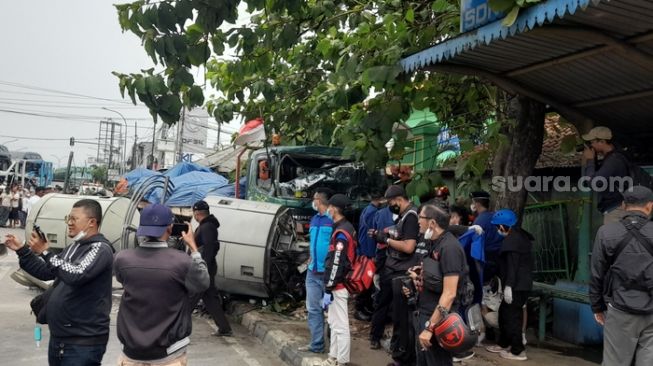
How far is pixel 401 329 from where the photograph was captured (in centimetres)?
567

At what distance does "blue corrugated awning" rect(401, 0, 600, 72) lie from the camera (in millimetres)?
3781

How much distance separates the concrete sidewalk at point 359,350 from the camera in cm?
606

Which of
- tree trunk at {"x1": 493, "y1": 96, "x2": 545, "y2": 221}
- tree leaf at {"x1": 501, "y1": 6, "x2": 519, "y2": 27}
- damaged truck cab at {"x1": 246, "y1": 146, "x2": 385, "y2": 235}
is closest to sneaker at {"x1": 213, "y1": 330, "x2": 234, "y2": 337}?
damaged truck cab at {"x1": 246, "y1": 146, "x2": 385, "y2": 235}

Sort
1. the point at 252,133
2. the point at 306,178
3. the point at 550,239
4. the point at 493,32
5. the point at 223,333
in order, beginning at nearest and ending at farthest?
the point at 493,32
the point at 223,333
the point at 550,239
the point at 306,178
the point at 252,133

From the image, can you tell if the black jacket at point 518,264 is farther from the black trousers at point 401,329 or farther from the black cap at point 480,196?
the black trousers at point 401,329

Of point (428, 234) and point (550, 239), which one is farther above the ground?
point (428, 234)

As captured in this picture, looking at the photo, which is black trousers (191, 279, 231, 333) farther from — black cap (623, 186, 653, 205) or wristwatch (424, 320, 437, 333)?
black cap (623, 186, 653, 205)

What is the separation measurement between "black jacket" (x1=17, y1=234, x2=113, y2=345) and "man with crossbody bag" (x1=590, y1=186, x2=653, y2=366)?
140 inches

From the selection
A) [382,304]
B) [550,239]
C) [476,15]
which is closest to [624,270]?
[476,15]

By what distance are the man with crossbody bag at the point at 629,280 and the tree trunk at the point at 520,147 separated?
7.71 feet

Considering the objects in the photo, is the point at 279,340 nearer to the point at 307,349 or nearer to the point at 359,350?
the point at 307,349

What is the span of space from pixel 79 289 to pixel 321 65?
6.86 m

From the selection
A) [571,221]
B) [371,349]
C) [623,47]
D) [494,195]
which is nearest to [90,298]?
[371,349]

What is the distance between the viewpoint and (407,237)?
18.8 ft
